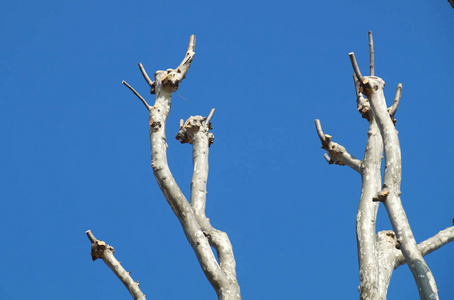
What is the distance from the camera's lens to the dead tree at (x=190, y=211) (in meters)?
3.61

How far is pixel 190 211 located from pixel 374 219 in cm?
144

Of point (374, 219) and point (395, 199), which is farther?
point (374, 219)

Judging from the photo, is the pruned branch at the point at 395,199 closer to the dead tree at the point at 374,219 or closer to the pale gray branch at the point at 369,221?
the dead tree at the point at 374,219

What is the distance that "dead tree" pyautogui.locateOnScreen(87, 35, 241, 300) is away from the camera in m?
3.61

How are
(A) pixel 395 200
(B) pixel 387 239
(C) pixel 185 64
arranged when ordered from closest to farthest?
1. (A) pixel 395 200
2. (B) pixel 387 239
3. (C) pixel 185 64

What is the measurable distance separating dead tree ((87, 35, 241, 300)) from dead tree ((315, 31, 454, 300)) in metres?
0.97

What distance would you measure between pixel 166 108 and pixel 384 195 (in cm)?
188

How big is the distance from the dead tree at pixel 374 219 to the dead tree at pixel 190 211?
38.4 inches

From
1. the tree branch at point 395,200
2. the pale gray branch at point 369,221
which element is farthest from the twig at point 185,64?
the pale gray branch at point 369,221

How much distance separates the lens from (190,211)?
3842 millimetres

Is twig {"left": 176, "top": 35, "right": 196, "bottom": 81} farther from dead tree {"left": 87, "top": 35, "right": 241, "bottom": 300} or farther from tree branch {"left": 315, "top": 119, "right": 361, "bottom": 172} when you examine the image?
tree branch {"left": 315, "top": 119, "right": 361, "bottom": 172}

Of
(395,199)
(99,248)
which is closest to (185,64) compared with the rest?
(99,248)

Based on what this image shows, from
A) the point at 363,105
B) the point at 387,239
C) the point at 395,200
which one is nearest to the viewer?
the point at 395,200

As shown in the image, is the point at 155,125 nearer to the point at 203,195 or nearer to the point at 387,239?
the point at 203,195
